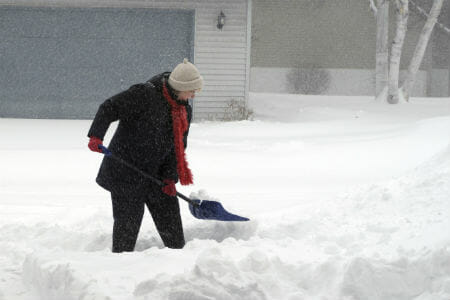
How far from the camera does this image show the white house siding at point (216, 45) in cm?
1543

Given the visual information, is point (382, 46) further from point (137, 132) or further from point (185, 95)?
point (137, 132)

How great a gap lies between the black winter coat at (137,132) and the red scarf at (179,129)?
0.03 metres

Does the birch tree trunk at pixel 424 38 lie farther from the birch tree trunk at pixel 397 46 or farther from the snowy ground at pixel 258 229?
the snowy ground at pixel 258 229

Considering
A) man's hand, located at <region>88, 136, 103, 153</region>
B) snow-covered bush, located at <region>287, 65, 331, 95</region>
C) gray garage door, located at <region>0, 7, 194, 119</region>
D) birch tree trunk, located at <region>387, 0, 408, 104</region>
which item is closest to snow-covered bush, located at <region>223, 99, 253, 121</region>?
gray garage door, located at <region>0, 7, 194, 119</region>

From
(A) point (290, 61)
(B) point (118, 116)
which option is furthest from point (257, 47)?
(B) point (118, 116)

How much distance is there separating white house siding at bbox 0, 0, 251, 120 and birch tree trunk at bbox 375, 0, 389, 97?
5.15 metres

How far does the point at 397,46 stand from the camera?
17.6 metres

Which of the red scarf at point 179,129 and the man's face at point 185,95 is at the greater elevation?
the man's face at point 185,95

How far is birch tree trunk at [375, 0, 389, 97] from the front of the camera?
1880cm

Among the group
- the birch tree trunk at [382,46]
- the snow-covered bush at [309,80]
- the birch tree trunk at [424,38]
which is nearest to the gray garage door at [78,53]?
the birch tree trunk at [382,46]

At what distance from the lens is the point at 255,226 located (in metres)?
5.32

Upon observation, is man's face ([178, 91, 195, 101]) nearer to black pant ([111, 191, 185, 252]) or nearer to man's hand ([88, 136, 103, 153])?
man's hand ([88, 136, 103, 153])

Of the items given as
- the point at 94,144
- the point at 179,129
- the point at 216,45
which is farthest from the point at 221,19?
the point at 94,144

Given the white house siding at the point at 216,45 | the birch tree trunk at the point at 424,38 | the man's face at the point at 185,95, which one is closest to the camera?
the man's face at the point at 185,95
